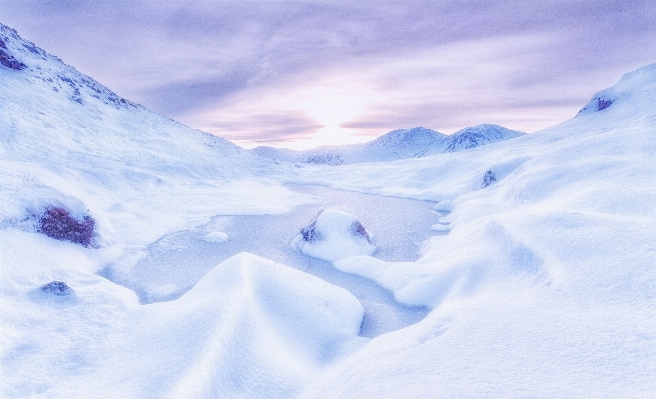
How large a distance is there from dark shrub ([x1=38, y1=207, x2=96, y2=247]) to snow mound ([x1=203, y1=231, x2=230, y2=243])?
4.28 meters

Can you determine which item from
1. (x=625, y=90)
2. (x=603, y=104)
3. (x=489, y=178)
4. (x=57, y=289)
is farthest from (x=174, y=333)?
(x=625, y=90)

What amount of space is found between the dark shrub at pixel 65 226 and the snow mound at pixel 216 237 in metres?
4.28

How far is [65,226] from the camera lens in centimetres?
1094

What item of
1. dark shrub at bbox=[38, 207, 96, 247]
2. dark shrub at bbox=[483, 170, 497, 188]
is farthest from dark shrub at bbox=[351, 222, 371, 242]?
dark shrub at bbox=[483, 170, 497, 188]

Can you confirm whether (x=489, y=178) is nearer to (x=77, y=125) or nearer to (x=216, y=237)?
(x=216, y=237)

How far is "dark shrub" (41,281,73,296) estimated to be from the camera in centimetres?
758

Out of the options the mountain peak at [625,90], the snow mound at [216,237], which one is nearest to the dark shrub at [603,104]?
the mountain peak at [625,90]

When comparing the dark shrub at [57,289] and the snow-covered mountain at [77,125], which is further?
the snow-covered mountain at [77,125]

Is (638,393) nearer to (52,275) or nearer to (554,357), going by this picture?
(554,357)

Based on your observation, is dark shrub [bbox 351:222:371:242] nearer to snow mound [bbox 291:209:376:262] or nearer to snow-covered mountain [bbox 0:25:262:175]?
snow mound [bbox 291:209:376:262]

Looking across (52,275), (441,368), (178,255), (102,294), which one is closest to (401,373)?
(441,368)

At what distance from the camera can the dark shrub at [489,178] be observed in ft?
77.2

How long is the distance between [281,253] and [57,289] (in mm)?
7119

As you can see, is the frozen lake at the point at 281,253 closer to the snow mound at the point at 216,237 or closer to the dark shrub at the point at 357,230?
the snow mound at the point at 216,237
